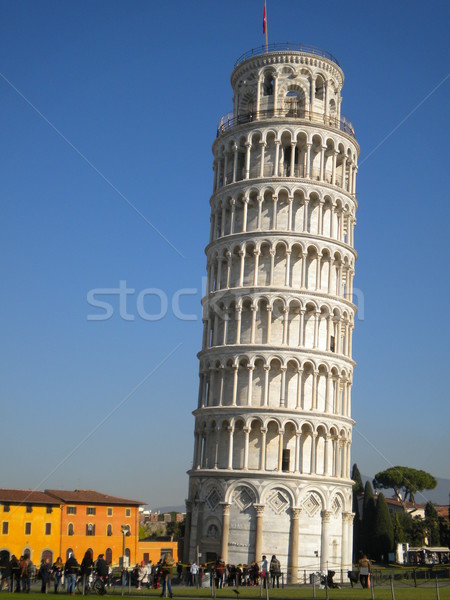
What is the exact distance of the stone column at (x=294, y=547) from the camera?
48562mm

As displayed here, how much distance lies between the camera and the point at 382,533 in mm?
81750

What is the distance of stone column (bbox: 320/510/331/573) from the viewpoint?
50125 mm

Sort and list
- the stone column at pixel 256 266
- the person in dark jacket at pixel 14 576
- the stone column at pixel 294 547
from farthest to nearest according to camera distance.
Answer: the stone column at pixel 256 266 → the stone column at pixel 294 547 → the person in dark jacket at pixel 14 576

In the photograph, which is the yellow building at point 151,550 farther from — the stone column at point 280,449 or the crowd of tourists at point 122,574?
the stone column at point 280,449

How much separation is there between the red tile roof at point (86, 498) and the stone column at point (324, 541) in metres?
44.5

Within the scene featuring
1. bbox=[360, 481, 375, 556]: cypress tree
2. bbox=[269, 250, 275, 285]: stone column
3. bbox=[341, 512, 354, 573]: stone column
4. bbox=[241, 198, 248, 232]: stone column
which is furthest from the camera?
bbox=[360, 481, 375, 556]: cypress tree

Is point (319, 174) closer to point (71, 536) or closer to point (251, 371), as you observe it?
point (251, 371)

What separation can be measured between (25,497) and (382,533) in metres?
38.5

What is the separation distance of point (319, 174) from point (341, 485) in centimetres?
2224

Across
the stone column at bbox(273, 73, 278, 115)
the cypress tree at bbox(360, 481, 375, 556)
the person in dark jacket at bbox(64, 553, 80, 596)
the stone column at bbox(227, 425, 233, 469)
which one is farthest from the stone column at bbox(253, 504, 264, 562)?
the cypress tree at bbox(360, 481, 375, 556)

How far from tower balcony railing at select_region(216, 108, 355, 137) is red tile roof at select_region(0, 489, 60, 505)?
1828 inches

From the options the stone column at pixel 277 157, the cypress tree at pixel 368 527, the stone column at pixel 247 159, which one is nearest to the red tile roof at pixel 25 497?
the cypress tree at pixel 368 527

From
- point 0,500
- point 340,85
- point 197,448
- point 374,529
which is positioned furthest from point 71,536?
point 340,85

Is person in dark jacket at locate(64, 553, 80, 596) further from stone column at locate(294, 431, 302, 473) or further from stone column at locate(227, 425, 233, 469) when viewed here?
stone column at locate(294, 431, 302, 473)
